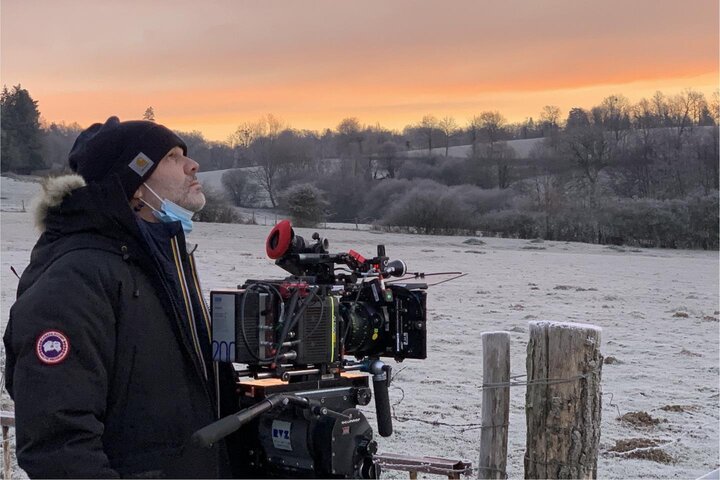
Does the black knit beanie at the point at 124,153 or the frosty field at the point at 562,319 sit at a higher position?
the black knit beanie at the point at 124,153

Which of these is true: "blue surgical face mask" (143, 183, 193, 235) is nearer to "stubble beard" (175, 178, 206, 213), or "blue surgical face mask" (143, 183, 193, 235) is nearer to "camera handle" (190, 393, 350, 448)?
"stubble beard" (175, 178, 206, 213)

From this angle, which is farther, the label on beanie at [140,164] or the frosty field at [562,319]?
the frosty field at [562,319]

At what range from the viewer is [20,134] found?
59500 millimetres

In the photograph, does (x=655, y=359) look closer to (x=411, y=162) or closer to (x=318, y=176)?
(x=318, y=176)

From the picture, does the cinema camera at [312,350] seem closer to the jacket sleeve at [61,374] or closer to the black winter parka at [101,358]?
the black winter parka at [101,358]

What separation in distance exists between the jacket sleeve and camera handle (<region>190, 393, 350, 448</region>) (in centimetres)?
27

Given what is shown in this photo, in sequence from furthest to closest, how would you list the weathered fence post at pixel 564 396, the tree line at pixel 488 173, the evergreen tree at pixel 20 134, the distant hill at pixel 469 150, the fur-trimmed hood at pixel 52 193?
1. the distant hill at pixel 469 150
2. the evergreen tree at pixel 20 134
3. the tree line at pixel 488 173
4. the weathered fence post at pixel 564 396
5. the fur-trimmed hood at pixel 52 193

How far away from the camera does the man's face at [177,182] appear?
3.02 meters

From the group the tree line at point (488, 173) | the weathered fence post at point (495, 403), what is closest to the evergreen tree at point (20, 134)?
Result: the tree line at point (488, 173)

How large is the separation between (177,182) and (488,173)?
247 feet

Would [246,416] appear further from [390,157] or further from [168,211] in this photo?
[390,157]

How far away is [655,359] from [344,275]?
8.02 metres

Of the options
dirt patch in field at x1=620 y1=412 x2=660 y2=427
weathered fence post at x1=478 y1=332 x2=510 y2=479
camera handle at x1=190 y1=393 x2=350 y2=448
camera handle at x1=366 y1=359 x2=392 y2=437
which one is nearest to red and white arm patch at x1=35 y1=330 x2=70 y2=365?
camera handle at x1=190 y1=393 x2=350 y2=448

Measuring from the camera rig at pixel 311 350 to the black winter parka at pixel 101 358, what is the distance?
0.17m
